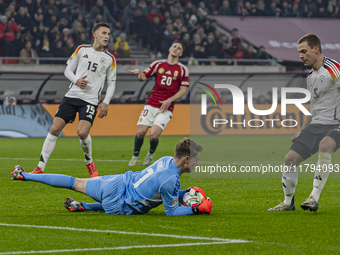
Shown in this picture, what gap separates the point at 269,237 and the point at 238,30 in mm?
23603

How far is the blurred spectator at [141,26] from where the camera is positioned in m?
24.2

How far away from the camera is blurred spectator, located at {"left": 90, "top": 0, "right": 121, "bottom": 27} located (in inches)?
926

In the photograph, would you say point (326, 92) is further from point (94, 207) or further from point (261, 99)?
point (261, 99)

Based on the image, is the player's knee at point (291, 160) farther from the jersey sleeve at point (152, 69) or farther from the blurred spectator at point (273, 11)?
the blurred spectator at point (273, 11)

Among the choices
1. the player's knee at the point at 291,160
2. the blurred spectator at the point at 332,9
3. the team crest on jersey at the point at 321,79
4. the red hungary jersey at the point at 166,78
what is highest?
the blurred spectator at the point at 332,9

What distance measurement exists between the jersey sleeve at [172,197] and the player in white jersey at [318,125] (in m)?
1.10

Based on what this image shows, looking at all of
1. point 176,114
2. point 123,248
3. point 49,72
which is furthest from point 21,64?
point 123,248

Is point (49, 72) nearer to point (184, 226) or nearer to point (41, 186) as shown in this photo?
point (41, 186)

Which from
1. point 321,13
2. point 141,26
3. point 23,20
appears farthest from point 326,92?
point 321,13

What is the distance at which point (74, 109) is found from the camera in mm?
8898

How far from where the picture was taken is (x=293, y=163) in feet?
20.3

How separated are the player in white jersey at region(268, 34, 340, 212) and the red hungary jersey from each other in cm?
506

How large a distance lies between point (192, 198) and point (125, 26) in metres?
19.6

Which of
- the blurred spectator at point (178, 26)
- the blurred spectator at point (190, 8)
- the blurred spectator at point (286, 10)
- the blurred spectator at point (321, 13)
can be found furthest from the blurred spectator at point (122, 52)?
the blurred spectator at point (321, 13)
